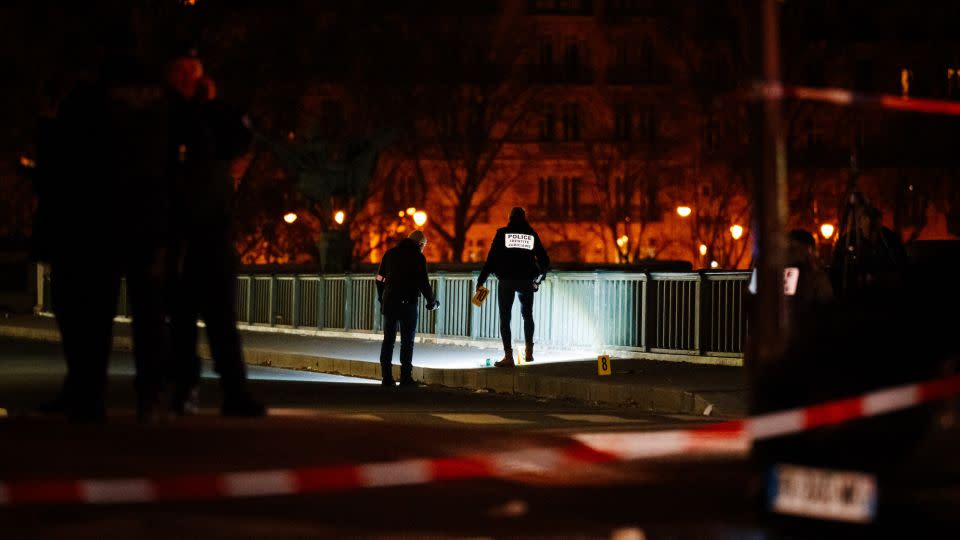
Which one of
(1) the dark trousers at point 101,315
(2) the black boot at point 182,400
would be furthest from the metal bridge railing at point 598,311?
(1) the dark trousers at point 101,315

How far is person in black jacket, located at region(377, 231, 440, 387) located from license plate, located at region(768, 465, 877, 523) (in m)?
15.1

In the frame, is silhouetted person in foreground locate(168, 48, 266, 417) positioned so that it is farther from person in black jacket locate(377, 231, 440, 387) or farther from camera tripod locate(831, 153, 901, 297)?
camera tripod locate(831, 153, 901, 297)

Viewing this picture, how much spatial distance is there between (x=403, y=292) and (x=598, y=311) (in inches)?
201

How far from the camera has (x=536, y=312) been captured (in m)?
27.7

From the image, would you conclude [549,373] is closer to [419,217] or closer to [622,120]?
[419,217]

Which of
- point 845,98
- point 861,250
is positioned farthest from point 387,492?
point 861,250

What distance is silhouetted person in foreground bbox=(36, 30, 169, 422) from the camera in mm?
8742

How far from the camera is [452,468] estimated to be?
827cm

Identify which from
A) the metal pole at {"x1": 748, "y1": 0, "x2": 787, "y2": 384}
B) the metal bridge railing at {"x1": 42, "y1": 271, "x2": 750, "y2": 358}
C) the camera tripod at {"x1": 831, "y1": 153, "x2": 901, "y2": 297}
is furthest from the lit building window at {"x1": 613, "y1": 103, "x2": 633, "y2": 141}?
the metal pole at {"x1": 748, "y1": 0, "x2": 787, "y2": 384}

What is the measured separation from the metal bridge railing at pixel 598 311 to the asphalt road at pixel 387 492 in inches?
535

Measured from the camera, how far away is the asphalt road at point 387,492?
671 centimetres

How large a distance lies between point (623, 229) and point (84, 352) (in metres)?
79.7

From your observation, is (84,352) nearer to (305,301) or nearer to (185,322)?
(185,322)

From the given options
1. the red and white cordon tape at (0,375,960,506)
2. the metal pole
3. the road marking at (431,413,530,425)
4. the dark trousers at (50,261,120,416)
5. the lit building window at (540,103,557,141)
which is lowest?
the road marking at (431,413,530,425)
